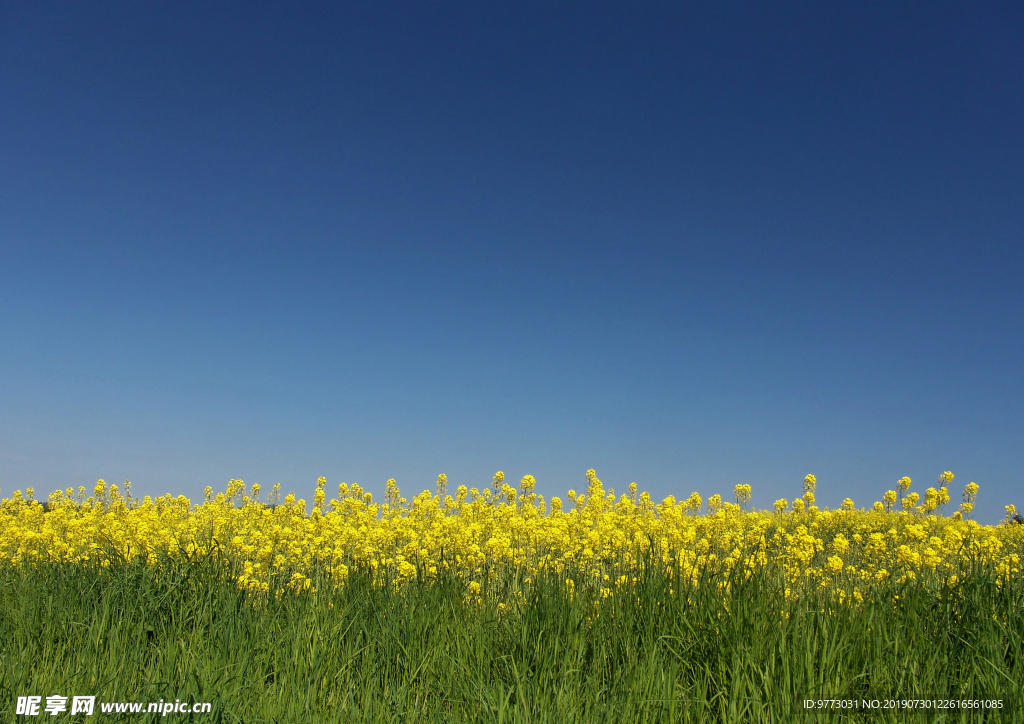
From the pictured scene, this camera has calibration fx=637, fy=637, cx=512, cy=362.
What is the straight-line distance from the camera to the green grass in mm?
3529

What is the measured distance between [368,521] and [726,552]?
625 cm

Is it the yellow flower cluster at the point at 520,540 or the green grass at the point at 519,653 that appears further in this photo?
the yellow flower cluster at the point at 520,540

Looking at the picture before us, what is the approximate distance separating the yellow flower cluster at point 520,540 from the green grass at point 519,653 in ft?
1.56

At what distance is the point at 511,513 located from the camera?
35.2 feet

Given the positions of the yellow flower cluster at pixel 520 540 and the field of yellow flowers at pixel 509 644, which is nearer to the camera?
the field of yellow flowers at pixel 509 644

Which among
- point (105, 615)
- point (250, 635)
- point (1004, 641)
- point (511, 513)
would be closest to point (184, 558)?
point (105, 615)

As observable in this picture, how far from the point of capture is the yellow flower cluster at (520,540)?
20.8 ft

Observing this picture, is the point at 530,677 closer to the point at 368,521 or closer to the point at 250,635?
the point at 250,635

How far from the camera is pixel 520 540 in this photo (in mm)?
9234

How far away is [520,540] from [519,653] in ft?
16.9

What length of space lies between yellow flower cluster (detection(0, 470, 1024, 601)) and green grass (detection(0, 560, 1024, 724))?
0.48 m

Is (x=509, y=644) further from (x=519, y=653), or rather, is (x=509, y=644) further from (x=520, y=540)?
(x=520, y=540)

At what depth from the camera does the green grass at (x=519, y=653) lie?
3.53 metres

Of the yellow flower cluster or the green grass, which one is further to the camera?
the yellow flower cluster
